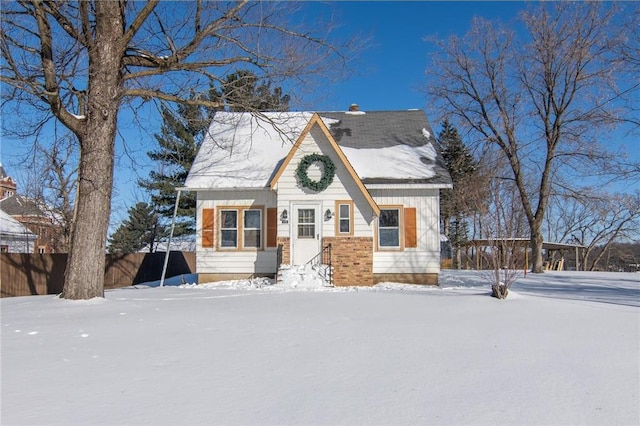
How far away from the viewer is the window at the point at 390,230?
53.6ft

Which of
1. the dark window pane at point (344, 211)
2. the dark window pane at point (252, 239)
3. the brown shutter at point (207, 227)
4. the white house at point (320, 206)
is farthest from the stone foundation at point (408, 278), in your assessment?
the brown shutter at point (207, 227)

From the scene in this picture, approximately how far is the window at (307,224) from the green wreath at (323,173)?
2.58ft

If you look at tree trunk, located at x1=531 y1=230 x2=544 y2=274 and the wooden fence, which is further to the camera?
tree trunk, located at x1=531 y1=230 x2=544 y2=274

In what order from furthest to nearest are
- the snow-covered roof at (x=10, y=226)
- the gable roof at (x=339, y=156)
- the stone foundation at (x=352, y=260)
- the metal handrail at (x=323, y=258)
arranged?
1. the snow-covered roof at (x=10, y=226)
2. the metal handrail at (x=323, y=258)
3. the gable roof at (x=339, y=156)
4. the stone foundation at (x=352, y=260)

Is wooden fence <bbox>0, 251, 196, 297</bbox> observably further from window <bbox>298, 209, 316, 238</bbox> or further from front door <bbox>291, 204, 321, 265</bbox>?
window <bbox>298, 209, 316, 238</bbox>

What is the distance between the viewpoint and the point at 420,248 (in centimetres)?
1627

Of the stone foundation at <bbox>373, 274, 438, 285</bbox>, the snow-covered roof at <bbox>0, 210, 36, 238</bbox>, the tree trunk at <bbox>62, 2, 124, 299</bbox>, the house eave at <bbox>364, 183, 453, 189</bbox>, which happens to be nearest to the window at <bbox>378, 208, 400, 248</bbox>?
the house eave at <bbox>364, 183, 453, 189</bbox>

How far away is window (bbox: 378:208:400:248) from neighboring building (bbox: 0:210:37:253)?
73.8 feet

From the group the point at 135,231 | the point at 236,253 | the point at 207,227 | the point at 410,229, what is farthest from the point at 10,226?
the point at 410,229

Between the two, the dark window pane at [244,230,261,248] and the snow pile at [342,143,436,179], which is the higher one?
the snow pile at [342,143,436,179]

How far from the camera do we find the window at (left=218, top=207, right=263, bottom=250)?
54.4ft

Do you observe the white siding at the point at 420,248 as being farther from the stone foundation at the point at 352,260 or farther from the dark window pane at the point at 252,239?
the dark window pane at the point at 252,239

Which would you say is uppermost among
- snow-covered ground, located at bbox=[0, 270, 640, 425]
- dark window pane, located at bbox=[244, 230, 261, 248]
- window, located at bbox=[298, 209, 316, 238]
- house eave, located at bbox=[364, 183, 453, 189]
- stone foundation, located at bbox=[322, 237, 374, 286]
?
house eave, located at bbox=[364, 183, 453, 189]

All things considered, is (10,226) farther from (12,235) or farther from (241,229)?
(241,229)
